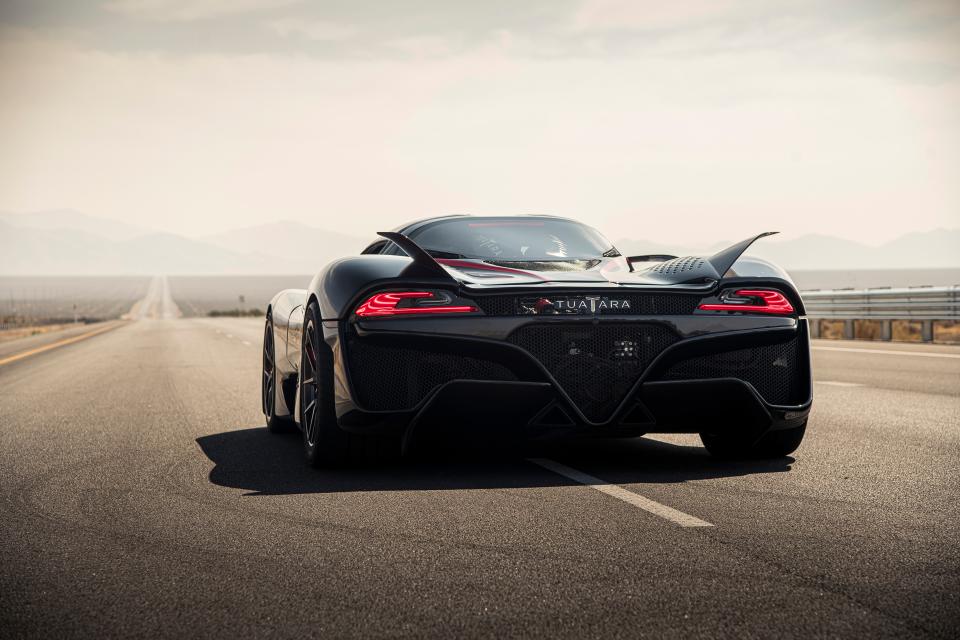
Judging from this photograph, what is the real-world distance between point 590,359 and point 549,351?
0.20 meters

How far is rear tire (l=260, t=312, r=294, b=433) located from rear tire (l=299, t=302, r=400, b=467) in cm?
175

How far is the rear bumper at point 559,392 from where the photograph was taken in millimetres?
5312

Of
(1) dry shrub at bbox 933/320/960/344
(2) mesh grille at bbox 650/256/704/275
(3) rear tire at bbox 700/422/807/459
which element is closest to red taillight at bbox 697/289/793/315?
(2) mesh grille at bbox 650/256/704/275

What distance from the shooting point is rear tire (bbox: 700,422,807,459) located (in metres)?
6.12

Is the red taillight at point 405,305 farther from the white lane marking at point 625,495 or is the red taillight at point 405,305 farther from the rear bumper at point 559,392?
the white lane marking at point 625,495

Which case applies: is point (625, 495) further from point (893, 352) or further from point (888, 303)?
point (888, 303)

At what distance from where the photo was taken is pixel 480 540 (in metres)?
4.28

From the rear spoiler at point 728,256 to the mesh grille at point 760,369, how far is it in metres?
0.44

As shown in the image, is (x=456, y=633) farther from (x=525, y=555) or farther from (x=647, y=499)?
(x=647, y=499)

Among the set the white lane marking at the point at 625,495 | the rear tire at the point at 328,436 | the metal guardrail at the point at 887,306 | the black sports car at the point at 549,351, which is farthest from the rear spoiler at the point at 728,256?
the metal guardrail at the point at 887,306

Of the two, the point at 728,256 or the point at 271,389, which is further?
the point at 271,389

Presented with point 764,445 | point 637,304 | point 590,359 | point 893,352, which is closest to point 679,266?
point 637,304

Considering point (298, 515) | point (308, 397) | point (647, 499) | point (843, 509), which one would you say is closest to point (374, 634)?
point (298, 515)

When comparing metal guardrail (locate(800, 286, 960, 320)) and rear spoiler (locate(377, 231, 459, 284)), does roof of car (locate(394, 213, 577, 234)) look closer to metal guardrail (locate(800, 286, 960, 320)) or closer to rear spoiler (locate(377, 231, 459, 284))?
rear spoiler (locate(377, 231, 459, 284))
